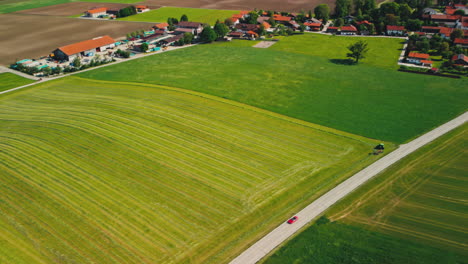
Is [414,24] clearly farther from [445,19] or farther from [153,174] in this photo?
[153,174]

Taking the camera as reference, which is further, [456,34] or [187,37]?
[187,37]

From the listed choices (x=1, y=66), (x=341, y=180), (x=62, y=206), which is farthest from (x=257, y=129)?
(x=1, y=66)

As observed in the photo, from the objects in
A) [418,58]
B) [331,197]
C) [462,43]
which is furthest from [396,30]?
[331,197]

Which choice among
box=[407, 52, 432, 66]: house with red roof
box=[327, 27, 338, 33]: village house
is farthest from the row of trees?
box=[407, 52, 432, 66]: house with red roof

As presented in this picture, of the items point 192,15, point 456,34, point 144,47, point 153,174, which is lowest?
point 153,174

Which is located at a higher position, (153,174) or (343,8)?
(343,8)

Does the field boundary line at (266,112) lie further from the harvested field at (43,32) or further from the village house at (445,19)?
the village house at (445,19)

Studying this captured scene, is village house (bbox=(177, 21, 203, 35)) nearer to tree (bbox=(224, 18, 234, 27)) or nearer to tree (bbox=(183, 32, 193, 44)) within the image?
tree (bbox=(224, 18, 234, 27))
